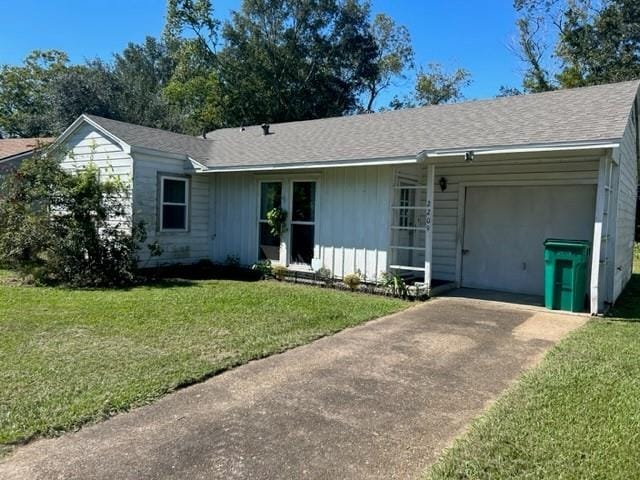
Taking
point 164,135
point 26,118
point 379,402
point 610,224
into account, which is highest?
point 26,118

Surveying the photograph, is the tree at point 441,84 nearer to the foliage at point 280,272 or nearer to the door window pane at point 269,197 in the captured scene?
the door window pane at point 269,197

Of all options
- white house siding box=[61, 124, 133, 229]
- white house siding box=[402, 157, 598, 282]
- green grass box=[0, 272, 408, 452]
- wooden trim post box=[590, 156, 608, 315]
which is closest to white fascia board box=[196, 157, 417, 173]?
white house siding box=[402, 157, 598, 282]

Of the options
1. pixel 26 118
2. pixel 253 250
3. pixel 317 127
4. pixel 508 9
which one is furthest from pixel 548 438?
pixel 26 118

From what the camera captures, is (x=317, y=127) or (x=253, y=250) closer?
(x=253, y=250)

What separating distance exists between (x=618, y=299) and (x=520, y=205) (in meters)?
2.60

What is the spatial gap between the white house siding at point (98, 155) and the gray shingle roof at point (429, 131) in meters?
0.38

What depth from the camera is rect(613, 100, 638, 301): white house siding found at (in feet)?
28.2

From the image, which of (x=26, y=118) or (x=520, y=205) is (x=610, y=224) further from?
(x=26, y=118)

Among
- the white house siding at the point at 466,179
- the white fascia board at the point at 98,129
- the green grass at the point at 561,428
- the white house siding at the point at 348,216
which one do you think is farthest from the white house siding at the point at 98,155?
the green grass at the point at 561,428

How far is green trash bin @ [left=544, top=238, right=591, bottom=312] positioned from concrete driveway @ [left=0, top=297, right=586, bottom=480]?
88.4 inches

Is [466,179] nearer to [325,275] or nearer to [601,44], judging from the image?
[325,275]

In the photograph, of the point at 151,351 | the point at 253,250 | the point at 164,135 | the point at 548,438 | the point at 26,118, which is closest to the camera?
the point at 548,438

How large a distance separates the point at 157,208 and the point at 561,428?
9.82 metres

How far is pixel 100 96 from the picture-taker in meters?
29.0
